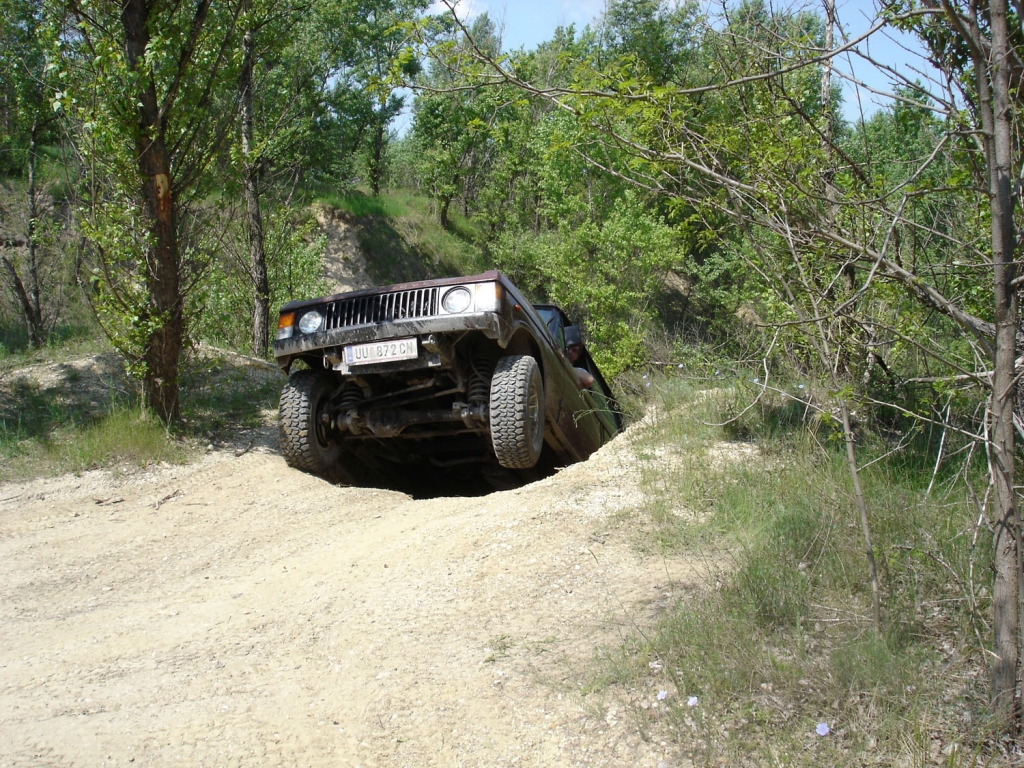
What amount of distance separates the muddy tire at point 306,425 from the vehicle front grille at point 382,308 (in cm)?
71

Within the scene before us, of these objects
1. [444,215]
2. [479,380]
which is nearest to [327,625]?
[479,380]

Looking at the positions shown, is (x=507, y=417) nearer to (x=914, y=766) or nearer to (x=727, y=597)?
(x=727, y=597)

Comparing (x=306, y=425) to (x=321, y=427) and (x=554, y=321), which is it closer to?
(x=321, y=427)

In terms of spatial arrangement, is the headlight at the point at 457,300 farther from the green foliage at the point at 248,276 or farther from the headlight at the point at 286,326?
the green foliage at the point at 248,276

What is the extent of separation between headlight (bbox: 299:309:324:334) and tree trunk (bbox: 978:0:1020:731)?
4478 mm

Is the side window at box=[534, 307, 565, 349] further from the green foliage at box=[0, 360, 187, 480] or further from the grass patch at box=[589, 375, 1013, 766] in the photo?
the grass patch at box=[589, 375, 1013, 766]

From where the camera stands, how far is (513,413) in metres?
6.00

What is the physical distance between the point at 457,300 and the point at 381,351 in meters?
0.62

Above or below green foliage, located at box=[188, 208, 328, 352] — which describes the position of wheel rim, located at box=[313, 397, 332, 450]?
below

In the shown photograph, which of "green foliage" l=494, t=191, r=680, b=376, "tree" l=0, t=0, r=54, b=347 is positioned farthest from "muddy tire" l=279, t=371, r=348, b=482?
"green foliage" l=494, t=191, r=680, b=376

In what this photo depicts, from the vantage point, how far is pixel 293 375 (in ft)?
22.2

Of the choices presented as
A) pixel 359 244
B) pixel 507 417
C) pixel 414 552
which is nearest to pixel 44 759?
pixel 414 552

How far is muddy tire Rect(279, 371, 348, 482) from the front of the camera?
21.6 ft

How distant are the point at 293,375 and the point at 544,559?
3.06 m
